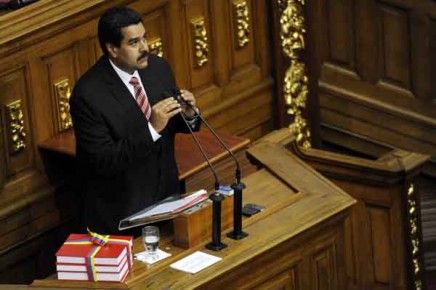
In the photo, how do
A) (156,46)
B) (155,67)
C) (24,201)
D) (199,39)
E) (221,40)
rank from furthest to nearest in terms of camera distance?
(221,40), (199,39), (156,46), (24,201), (155,67)

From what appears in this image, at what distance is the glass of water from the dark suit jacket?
0.36 metres

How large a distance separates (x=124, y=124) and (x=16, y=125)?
28.5 inches

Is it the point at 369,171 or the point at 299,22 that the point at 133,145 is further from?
the point at 299,22

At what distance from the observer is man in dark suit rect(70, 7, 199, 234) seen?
21.9ft

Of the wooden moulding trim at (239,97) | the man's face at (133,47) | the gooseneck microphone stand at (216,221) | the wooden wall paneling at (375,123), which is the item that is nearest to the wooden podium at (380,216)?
the wooden moulding trim at (239,97)

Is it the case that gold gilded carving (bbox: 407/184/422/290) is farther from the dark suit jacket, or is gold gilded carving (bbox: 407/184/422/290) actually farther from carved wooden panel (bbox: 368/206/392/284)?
the dark suit jacket

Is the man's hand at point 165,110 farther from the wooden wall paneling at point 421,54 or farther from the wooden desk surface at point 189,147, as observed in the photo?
the wooden wall paneling at point 421,54

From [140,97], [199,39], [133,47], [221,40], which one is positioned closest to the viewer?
[133,47]

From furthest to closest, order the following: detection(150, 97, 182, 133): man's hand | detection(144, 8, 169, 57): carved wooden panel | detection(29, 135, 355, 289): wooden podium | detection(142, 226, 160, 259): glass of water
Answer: detection(144, 8, 169, 57): carved wooden panel
detection(150, 97, 182, 133): man's hand
detection(142, 226, 160, 259): glass of water
detection(29, 135, 355, 289): wooden podium

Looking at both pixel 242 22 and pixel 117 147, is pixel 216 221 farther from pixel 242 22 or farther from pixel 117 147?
pixel 242 22

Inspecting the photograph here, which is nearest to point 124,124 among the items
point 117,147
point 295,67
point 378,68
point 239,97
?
point 117,147

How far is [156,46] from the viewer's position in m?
7.94

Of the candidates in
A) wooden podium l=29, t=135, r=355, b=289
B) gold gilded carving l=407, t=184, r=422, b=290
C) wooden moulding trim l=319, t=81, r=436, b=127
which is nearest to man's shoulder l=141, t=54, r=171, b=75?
wooden podium l=29, t=135, r=355, b=289

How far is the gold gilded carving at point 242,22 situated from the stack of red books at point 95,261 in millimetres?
2314
